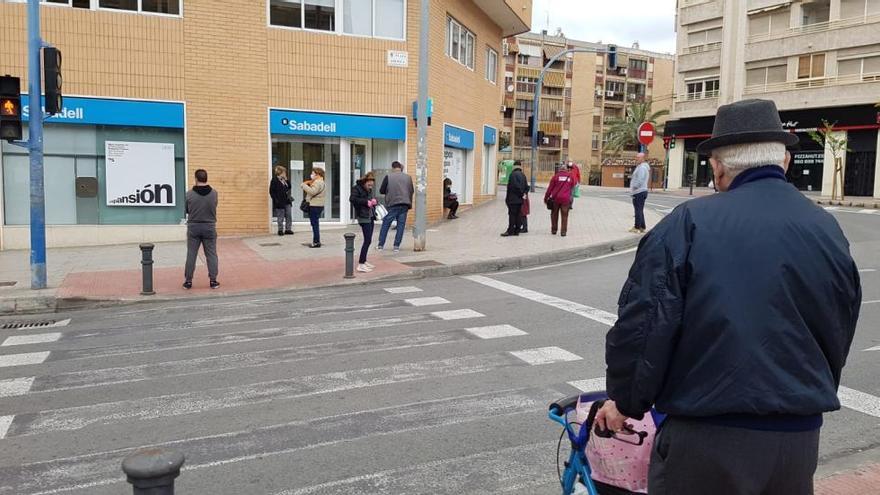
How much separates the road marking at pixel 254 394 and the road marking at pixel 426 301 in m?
2.85

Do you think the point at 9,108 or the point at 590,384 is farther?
the point at 9,108

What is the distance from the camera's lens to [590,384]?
5.91 meters

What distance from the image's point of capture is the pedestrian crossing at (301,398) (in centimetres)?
419

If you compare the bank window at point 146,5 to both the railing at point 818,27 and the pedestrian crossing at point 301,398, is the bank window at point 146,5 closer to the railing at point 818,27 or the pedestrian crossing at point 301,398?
the pedestrian crossing at point 301,398

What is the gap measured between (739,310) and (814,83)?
148ft

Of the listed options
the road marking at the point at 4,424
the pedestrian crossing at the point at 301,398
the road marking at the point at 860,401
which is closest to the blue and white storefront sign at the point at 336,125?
the pedestrian crossing at the point at 301,398

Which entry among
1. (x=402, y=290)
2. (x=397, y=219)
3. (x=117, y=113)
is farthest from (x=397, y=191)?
(x=117, y=113)

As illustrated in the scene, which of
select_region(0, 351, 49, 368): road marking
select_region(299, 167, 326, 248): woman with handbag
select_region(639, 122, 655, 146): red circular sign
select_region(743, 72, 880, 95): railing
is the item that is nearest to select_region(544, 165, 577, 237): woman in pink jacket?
select_region(639, 122, 655, 146): red circular sign

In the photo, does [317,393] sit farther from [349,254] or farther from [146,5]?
[146,5]

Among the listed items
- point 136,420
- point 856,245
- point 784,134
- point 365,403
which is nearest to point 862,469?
point 784,134

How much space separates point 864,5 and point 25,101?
41.1m

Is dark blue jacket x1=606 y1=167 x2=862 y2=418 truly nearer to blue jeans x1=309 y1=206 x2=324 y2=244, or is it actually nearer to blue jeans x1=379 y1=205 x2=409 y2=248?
blue jeans x1=379 y1=205 x2=409 y2=248

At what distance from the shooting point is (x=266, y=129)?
1719 cm

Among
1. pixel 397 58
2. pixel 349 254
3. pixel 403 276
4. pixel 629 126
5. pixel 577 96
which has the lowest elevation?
pixel 403 276
